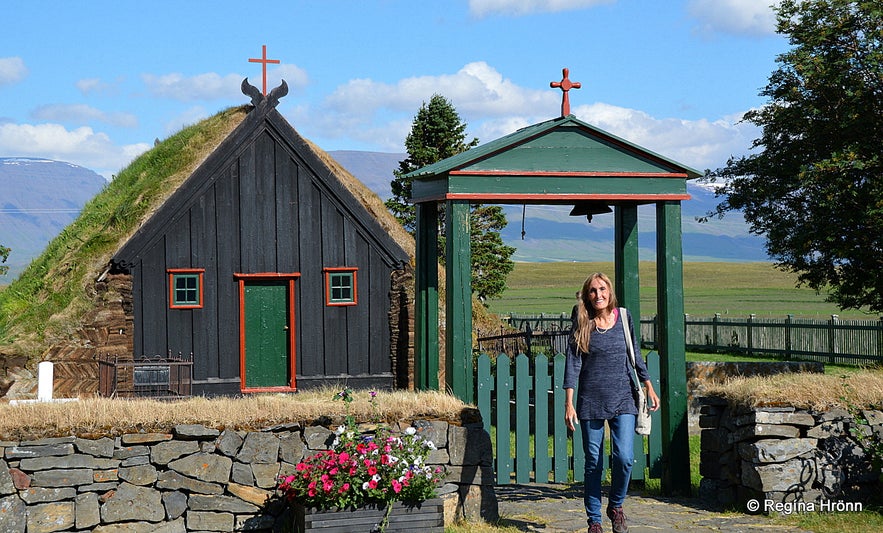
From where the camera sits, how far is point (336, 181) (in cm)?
1917

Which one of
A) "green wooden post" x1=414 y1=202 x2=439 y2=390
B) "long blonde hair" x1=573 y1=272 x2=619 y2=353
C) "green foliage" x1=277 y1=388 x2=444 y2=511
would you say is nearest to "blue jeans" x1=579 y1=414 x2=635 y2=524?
"long blonde hair" x1=573 y1=272 x2=619 y2=353

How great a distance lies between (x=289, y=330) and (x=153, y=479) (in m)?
11.4

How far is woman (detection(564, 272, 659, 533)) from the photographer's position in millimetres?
7680

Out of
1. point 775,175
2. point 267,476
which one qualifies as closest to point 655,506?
point 267,476

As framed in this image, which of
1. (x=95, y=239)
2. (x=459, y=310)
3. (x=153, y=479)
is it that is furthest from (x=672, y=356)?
(x=95, y=239)

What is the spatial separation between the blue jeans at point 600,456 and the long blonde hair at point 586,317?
593 millimetres

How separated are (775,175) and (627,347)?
15.1 meters

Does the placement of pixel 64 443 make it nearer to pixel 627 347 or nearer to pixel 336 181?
pixel 627 347

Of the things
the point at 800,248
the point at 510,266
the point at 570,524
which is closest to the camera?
the point at 570,524

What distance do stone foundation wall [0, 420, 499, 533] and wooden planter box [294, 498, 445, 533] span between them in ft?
1.75

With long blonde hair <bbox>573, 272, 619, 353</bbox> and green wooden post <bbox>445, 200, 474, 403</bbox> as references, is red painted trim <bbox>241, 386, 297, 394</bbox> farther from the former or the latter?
long blonde hair <bbox>573, 272, 619, 353</bbox>

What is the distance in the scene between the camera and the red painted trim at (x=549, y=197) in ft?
31.6

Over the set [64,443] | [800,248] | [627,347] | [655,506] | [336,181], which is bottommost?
[655,506]

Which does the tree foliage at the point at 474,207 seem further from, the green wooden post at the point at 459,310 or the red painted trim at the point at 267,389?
the green wooden post at the point at 459,310
